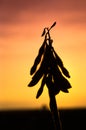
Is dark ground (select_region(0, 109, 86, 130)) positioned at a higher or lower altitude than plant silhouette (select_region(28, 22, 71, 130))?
higher

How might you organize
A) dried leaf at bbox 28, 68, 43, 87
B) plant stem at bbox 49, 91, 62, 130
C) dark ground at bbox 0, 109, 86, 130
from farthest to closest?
dark ground at bbox 0, 109, 86, 130
dried leaf at bbox 28, 68, 43, 87
plant stem at bbox 49, 91, 62, 130

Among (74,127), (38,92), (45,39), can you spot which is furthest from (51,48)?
(74,127)

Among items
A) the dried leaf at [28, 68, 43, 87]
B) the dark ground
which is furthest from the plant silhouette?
the dark ground

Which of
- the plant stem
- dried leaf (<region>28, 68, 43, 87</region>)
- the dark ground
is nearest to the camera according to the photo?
the plant stem

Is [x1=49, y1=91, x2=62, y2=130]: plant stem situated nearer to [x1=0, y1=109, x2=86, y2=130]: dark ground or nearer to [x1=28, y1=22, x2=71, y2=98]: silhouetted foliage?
[x1=28, y1=22, x2=71, y2=98]: silhouetted foliage

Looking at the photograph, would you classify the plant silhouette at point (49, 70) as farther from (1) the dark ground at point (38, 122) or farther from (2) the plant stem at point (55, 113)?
→ (1) the dark ground at point (38, 122)

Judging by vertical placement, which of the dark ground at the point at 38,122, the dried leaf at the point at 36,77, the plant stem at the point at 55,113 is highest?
the dark ground at the point at 38,122

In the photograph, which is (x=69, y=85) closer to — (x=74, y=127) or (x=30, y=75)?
(x=30, y=75)

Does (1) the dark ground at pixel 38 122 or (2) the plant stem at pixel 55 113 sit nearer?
(2) the plant stem at pixel 55 113

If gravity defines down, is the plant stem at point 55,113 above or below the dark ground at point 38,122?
below

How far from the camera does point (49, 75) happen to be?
10.6m

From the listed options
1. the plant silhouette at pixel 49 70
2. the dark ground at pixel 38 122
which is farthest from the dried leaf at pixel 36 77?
the dark ground at pixel 38 122

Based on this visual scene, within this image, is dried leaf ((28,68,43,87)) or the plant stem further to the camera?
dried leaf ((28,68,43,87))

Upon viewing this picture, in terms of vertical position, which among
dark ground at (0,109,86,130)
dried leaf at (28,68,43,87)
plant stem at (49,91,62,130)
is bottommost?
plant stem at (49,91,62,130)
